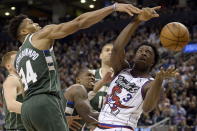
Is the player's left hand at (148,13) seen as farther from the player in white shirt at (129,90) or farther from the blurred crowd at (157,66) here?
the blurred crowd at (157,66)

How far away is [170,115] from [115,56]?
26.4 ft

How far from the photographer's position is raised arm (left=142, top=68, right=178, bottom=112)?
4.25 metres

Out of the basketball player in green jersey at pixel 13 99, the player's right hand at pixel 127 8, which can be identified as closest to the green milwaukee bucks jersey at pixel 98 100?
the basketball player in green jersey at pixel 13 99

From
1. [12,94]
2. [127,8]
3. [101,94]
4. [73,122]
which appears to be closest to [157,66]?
[101,94]

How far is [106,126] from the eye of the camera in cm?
472

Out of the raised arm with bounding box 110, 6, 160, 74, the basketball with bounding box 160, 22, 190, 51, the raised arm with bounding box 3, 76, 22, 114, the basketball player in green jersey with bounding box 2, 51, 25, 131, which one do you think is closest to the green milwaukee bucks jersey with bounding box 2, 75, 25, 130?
the basketball player in green jersey with bounding box 2, 51, 25, 131

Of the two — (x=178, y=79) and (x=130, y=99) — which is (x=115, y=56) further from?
(x=178, y=79)

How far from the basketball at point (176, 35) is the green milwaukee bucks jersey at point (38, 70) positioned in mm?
1586

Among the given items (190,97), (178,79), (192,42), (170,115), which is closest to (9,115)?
(170,115)

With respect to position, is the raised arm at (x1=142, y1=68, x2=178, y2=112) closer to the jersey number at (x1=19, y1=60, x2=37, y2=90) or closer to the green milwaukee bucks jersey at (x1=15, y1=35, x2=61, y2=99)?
the green milwaukee bucks jersey at (x1=15, y1=35, x2=61, y2=99)

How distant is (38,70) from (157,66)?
40.0 feet

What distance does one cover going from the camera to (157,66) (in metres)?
16.3

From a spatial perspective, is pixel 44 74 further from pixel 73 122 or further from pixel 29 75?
pixel 73 122

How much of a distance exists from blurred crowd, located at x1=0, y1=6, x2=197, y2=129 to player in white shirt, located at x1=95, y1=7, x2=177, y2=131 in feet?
1.67
